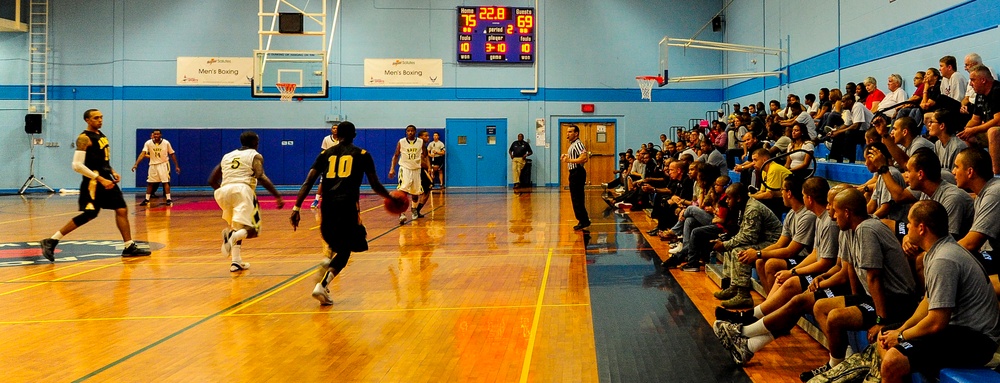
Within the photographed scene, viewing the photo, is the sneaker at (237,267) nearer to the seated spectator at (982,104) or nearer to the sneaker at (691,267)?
the sneaker at (691,267)

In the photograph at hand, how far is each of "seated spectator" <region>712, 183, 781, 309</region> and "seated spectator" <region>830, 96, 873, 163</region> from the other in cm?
495

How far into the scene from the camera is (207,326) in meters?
5.91

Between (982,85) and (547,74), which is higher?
(547,74)

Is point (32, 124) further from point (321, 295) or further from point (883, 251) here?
point (883, 251)

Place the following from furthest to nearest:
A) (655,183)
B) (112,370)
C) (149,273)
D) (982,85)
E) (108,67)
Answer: (108,67) → (655,183) → (149,273) → (982,85) → (112,370)

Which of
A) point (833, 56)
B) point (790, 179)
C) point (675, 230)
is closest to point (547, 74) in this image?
point (833, 56)

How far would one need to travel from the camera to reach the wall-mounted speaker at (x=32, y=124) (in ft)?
77.5

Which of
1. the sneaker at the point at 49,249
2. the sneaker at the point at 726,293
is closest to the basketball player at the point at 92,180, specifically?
the sneaker at the point at 49,249

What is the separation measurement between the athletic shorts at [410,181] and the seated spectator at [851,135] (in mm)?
7099

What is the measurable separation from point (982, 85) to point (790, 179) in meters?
2.85

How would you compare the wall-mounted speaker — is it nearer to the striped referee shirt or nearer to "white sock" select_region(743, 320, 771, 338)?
the striped referee shirt

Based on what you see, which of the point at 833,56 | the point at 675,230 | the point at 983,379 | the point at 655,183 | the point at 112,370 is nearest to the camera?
the point at 983,379

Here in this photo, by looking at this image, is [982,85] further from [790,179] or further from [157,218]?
[157,218]

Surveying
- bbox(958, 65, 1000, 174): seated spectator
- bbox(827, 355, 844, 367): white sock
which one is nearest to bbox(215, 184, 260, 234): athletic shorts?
bbox(827, 355, 844, 367): white sock
